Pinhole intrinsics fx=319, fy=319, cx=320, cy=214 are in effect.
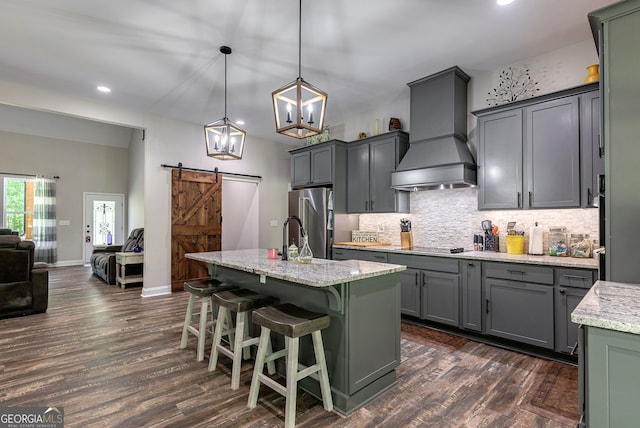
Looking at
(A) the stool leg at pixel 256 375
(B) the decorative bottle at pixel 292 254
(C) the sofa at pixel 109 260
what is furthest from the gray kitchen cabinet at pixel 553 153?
(C) the sofa at pixel 109 260

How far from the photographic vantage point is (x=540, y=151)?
124 inches

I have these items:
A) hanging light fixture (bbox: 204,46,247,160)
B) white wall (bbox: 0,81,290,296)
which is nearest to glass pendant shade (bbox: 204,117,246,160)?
hanging light fixture (bbox: 204,46,247,160)

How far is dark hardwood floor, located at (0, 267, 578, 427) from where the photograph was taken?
6.60 feet

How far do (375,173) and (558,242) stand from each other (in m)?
2.32

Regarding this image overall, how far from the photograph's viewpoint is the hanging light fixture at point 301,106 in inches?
92.2

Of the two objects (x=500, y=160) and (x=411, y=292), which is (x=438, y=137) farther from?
(x=411, y=292)

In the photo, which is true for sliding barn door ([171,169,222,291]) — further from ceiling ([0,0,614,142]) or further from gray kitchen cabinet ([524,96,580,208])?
gray kitchen cabinet ([524,96,580,208])

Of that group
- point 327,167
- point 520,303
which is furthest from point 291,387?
point 327,167

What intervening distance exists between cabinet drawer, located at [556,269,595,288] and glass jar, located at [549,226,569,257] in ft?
1.62

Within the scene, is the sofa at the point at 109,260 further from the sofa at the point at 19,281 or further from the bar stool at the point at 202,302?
the bar stool at the point at 202,302

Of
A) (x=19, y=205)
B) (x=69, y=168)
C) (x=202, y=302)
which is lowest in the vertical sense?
(x=202, y=302)

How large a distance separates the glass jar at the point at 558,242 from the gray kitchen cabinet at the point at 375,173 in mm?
1724

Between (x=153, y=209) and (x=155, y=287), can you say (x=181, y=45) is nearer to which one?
(x=153, y=209)

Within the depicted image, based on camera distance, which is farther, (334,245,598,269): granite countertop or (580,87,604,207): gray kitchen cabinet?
(580,87,604,207): gray kitchen cabinet
